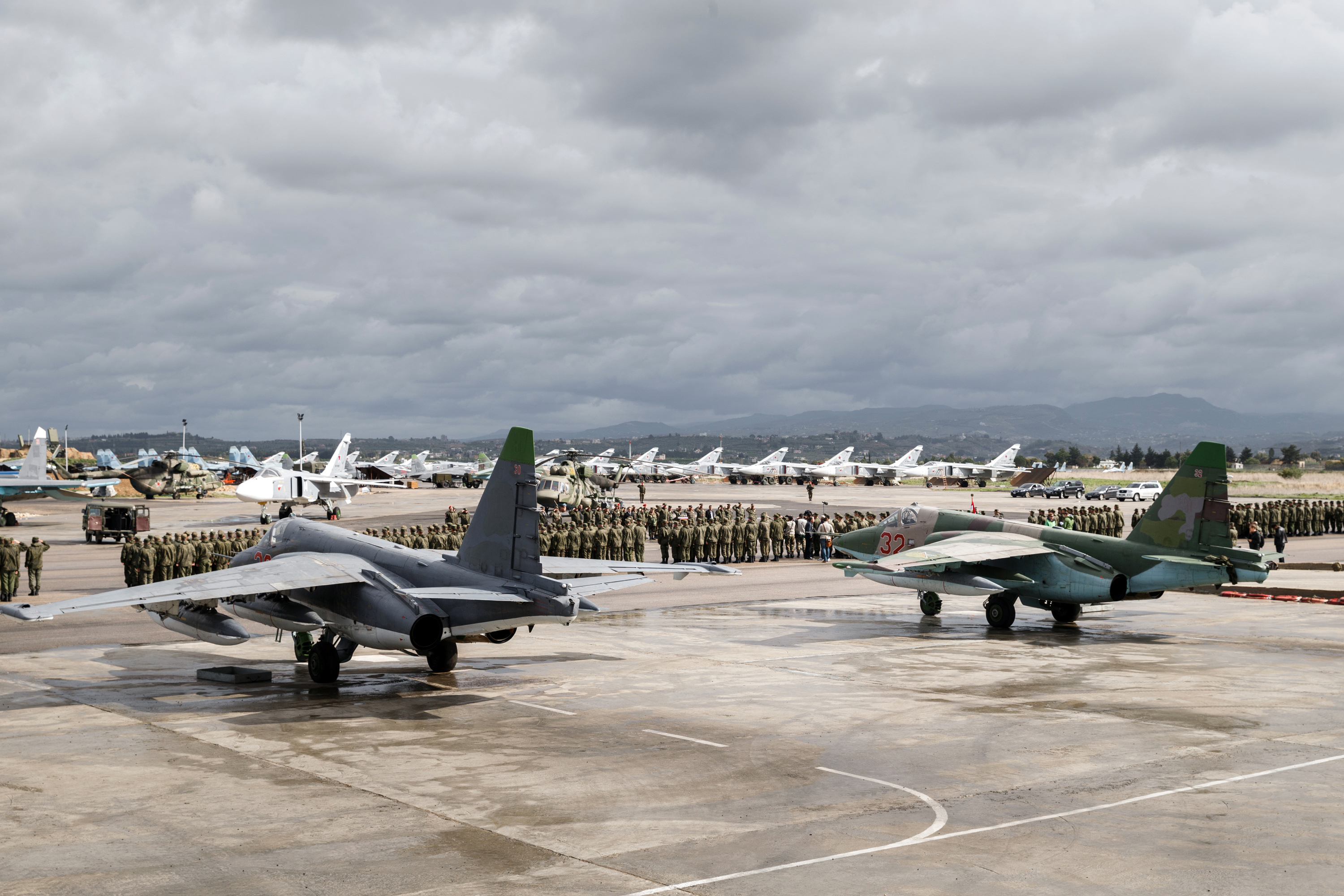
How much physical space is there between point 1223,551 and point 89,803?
20.2 meters

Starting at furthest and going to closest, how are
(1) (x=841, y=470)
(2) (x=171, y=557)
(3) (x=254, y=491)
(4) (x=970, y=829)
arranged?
1. (1) (x=841, y=470)
2. (3) (x=254, y=491)
3. (2) (x=171, y=557)
4. (4) (x=970, y=829)

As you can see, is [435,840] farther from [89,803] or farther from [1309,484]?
[1309,484]


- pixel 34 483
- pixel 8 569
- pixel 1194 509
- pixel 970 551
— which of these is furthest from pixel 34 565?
pixel 34 483

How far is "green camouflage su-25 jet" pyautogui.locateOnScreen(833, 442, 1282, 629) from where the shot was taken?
21.3 metres

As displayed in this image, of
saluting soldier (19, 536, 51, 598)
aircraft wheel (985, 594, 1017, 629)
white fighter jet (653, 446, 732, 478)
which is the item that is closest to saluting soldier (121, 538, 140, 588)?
saluting soldier (19, 536, 51, 598)

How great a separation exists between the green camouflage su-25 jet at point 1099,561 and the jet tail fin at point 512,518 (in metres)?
8.14

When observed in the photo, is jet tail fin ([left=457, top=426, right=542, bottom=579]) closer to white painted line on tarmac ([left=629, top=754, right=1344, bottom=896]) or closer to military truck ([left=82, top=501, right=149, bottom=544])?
white painted line on tarmac ([left=629, top=754, right=1344, bottom=896])

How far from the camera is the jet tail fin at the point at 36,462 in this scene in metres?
50.0

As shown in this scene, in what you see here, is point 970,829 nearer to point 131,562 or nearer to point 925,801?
point 925,801

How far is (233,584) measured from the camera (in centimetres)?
1434

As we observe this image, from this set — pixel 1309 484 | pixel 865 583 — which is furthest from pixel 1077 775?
pixel 1309 484

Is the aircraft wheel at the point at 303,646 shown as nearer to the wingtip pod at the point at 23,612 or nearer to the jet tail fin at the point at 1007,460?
the wingtip pod at the point at 23,612

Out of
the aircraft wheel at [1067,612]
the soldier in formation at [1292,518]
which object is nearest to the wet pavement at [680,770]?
the aircraft wheel at [1067,612]

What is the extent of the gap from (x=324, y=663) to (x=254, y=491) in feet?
118
